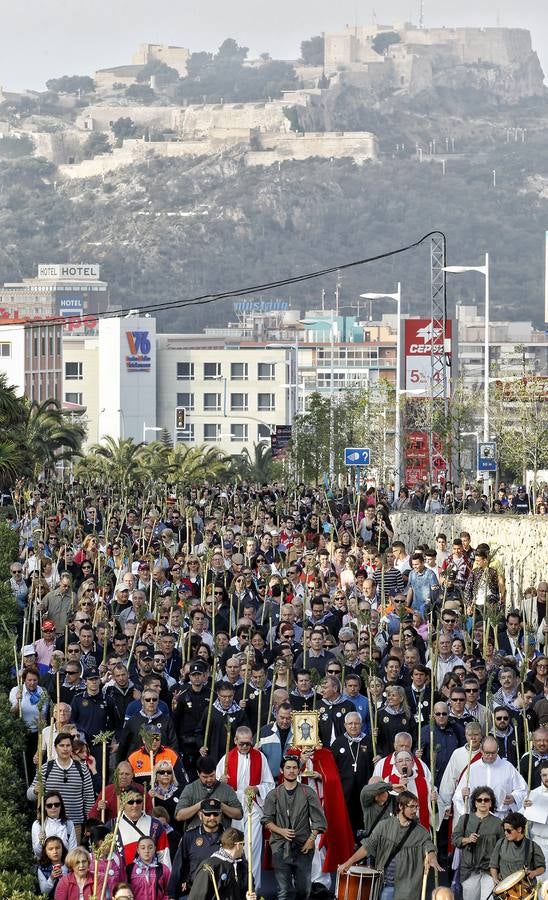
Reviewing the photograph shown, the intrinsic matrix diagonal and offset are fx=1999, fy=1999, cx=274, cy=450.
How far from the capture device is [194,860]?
13383mm

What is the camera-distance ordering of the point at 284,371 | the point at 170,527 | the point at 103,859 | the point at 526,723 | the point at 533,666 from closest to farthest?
the point at 103,859 < the point at 526,723 < the point at 533,666 < the point at 170,527 < the point at 284,371

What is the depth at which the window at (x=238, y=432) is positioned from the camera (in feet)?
523

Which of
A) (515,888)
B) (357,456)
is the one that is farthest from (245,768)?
(357,456)

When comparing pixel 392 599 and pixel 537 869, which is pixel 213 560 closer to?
pixel 392 599

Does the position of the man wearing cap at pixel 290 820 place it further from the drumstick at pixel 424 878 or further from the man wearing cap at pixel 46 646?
the man wearing cap at pixel 46 646

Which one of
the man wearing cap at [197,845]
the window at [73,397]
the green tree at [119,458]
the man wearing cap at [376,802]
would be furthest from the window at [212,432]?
the man wearing cap at [197,845]

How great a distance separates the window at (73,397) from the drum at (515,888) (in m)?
151

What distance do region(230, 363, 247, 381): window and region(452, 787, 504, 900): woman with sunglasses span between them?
141m

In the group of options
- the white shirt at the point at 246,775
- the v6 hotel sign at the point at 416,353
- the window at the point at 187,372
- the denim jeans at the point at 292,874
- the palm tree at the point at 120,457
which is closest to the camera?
the denim jeans at the point at 292,874

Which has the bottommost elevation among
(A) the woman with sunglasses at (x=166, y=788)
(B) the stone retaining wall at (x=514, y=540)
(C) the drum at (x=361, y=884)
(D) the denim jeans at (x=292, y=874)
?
(D) the denim jeans at (x=292, y=874)

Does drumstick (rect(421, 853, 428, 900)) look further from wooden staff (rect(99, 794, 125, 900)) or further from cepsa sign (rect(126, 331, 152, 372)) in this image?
cepsa sign (rect(126, 331, 152, 372))

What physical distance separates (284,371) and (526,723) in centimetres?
13778

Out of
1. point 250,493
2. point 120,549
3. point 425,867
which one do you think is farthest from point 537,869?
point 250,493

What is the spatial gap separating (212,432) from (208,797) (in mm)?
141954
